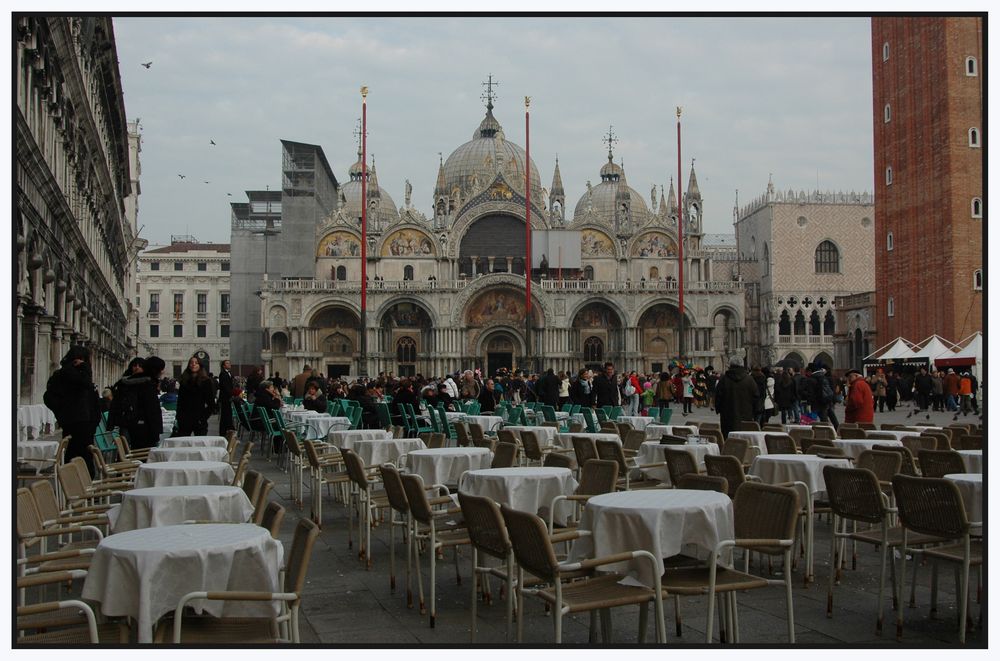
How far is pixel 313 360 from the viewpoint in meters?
51.6

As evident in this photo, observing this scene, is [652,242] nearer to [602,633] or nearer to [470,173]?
[470,173]

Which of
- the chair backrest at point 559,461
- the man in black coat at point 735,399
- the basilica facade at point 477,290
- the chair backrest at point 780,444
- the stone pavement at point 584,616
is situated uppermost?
the basilica facade at point 477,290

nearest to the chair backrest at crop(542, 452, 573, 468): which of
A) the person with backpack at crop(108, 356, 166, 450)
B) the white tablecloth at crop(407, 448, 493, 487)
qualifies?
the white tablecloth at crop(407, 448, 493, 487)

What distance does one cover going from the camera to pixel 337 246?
179 ft

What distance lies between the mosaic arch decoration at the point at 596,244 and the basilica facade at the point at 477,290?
2.2 inches

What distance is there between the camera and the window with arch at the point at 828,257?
61.7m

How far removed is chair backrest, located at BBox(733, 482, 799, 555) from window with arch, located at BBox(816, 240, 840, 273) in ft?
194

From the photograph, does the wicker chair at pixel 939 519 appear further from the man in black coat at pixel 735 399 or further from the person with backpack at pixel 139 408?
the person with backpack at pixel 139 408

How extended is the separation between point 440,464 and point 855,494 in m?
3.46

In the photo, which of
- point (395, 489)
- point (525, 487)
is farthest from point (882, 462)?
point (395, 489)

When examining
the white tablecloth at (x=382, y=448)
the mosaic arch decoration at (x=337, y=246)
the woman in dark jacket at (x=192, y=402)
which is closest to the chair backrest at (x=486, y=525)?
the white tablecloth at (x=382, y=448)

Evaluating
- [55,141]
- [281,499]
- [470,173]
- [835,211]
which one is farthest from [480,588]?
[835,211]

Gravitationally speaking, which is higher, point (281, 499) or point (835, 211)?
point (835, 211)

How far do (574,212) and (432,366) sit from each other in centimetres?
1790
